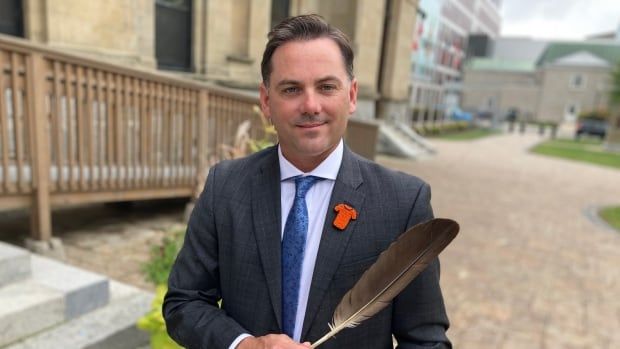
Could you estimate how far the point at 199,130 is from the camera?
632cm

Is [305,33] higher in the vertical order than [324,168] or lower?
higher

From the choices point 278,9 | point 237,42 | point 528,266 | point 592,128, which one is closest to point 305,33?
point 528,266

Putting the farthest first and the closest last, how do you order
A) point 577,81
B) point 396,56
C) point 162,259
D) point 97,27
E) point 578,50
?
point 578,50 < point 577,81 < point 396,56 < point 97,27 < point 162,259

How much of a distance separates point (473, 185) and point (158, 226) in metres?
8.56

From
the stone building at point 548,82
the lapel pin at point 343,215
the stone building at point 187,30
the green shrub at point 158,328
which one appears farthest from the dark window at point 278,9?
the stone building at point 548,82

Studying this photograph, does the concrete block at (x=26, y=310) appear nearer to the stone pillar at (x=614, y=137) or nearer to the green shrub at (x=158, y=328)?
the green shrub at (x=158, y=328)

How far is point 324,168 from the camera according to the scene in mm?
1403

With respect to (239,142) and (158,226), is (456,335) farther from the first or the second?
(158,226)

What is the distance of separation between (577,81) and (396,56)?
55977 millimetres

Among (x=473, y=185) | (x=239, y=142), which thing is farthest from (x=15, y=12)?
(x=473, y=185)

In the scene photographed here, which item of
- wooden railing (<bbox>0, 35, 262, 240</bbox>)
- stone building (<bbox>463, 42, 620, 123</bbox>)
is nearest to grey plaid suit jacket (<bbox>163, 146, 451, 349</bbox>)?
wooden railing (<bbox>0, 35, 262, 240</bbox>)

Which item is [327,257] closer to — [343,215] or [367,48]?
[343,215]

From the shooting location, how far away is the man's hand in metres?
1.16

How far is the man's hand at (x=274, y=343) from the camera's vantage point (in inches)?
45.8
